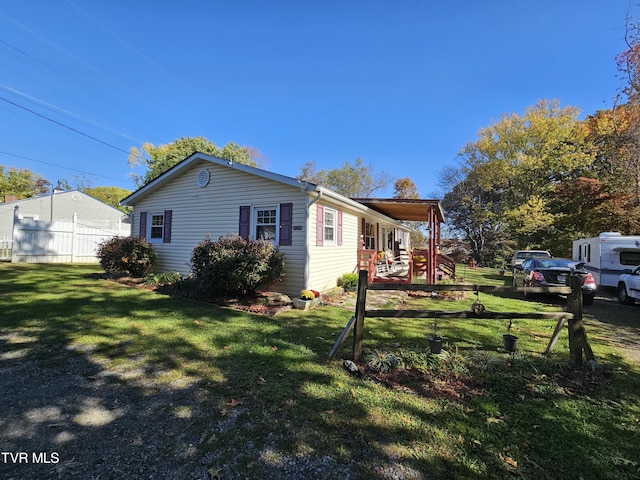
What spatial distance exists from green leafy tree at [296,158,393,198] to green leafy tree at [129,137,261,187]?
954cm

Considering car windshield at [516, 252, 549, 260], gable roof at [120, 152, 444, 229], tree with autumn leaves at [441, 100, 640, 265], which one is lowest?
car windshield at [516, 252, 549, 260]

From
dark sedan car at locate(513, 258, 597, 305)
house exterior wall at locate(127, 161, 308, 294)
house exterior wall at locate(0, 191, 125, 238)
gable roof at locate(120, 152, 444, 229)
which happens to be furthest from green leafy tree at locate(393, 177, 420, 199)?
house exterior wall at locate(127, 161, 308, 294)

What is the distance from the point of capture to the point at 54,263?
48.0ft

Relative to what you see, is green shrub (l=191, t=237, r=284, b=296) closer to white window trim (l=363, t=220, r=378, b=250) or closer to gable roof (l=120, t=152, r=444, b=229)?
gable roof (l=120, t=152, r=444, b=229)

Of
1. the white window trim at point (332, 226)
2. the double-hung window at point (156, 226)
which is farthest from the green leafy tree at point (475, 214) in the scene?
the double-hung window at point (156, 226)

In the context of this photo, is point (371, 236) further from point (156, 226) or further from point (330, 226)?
point (156, 226)

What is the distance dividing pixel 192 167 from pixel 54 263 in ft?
34.0

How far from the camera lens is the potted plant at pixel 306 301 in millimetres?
7414

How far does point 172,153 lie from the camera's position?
28.8 m

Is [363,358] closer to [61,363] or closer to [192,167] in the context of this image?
[61,363]

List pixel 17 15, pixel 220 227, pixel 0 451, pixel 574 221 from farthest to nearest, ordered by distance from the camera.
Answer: pixel 574 221
pixel 17 15
pixel 220 227
pixel 0 451


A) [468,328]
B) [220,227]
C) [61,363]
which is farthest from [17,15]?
[468,328]

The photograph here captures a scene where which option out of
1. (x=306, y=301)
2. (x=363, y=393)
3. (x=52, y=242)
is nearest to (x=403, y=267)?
(x=306, y=301)

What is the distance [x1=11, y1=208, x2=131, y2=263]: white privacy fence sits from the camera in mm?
13844
